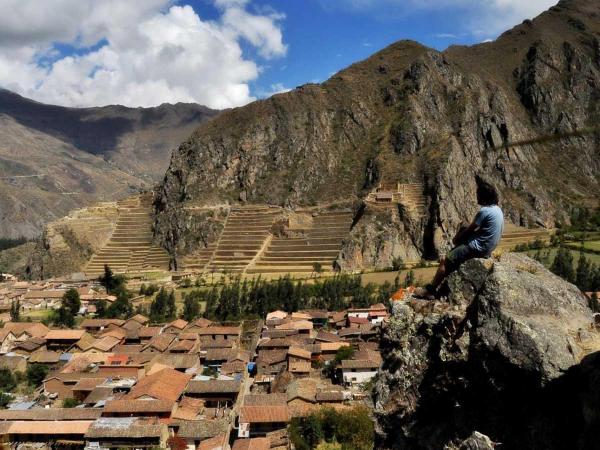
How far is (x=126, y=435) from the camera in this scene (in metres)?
31.2

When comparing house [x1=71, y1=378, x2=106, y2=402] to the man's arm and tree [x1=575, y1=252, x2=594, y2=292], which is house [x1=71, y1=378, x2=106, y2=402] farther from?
tree [x1=575, y1=252, x2=594, y2=292]

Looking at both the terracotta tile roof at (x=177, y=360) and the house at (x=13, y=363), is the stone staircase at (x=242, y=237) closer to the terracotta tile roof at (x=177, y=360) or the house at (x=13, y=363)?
the house at (x=13, y=363)

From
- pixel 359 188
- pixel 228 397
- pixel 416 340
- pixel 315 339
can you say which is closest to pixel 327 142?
pixel 359 188

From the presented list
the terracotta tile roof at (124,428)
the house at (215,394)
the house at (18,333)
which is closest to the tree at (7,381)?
the house at (18,333)

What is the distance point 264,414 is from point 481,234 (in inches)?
1133

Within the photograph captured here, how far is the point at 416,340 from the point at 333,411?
26153mm

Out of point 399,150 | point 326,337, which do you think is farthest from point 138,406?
point 399,150

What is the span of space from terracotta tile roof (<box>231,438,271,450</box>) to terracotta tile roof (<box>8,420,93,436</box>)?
32.0 ft

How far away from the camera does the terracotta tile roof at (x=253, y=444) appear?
2962cm

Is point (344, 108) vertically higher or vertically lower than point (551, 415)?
higher

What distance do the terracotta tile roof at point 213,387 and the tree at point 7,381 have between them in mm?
17870

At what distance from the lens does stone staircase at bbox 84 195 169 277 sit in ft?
395

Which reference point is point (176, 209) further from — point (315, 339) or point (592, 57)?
point (592, 57)

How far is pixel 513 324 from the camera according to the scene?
6898 mm
